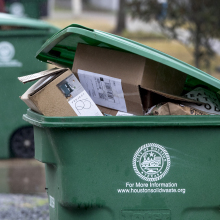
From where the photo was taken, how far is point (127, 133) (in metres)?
2.54

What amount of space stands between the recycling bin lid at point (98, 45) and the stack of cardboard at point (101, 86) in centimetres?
10

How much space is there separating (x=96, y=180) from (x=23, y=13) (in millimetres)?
7356

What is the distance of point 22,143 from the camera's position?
217 inches

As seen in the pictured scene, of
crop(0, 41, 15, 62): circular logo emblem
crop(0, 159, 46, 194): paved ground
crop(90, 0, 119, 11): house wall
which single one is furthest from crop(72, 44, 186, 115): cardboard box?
crop(90, 0, 119, 11): house wall

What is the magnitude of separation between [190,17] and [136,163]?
6.56 metres

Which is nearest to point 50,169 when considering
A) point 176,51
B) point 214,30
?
point 214,30

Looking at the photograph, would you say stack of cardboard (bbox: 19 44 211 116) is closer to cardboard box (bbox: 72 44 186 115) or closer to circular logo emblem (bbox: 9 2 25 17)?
cardboard box (bbox: 72 44 186 115)

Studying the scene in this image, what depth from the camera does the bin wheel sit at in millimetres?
5406

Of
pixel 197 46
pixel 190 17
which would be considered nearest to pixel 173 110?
pixel 190 17

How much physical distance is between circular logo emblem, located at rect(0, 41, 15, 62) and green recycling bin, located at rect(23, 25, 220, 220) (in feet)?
8.81

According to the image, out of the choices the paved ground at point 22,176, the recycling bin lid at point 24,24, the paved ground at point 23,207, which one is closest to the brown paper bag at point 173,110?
the paved ground at point 23,207

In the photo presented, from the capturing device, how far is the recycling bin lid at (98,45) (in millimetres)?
2443

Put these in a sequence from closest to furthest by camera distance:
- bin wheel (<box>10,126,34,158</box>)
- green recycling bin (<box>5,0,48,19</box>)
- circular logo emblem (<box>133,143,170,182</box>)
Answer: circular logo emblem (<box>133,143,170,182</box>) → bin wheel (<box>10,126,34,158</box>) → green recycling bin (<box>5,0,48,19</box>)

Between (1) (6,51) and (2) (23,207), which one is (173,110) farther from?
(1) (6,51)
